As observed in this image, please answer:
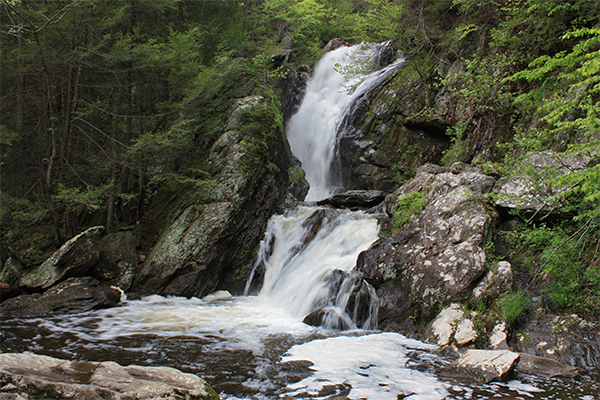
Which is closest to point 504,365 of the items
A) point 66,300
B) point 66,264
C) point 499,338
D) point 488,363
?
point 488,363

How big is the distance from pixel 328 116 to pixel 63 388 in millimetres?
15683

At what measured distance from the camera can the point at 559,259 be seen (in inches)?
226

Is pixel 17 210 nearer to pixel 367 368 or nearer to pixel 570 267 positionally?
pixel 367 368

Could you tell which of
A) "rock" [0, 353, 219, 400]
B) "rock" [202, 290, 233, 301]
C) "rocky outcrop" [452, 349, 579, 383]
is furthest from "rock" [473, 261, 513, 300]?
"rock" [202, 290, 233, 301]

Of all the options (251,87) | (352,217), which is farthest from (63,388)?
(251,87)

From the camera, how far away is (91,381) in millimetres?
2473

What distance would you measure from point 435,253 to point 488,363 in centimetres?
276

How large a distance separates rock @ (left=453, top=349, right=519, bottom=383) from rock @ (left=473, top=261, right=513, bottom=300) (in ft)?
4.65

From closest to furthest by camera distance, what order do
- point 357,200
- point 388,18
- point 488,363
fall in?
point 488,363, point 357,200, point 388,18

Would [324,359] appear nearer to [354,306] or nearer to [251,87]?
[354,306]

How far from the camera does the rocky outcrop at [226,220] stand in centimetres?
957

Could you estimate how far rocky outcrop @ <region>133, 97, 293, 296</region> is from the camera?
9.57 m

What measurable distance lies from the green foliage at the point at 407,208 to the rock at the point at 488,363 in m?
3.83

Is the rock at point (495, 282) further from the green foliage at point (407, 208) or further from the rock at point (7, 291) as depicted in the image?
the rock at point (7, 291)
